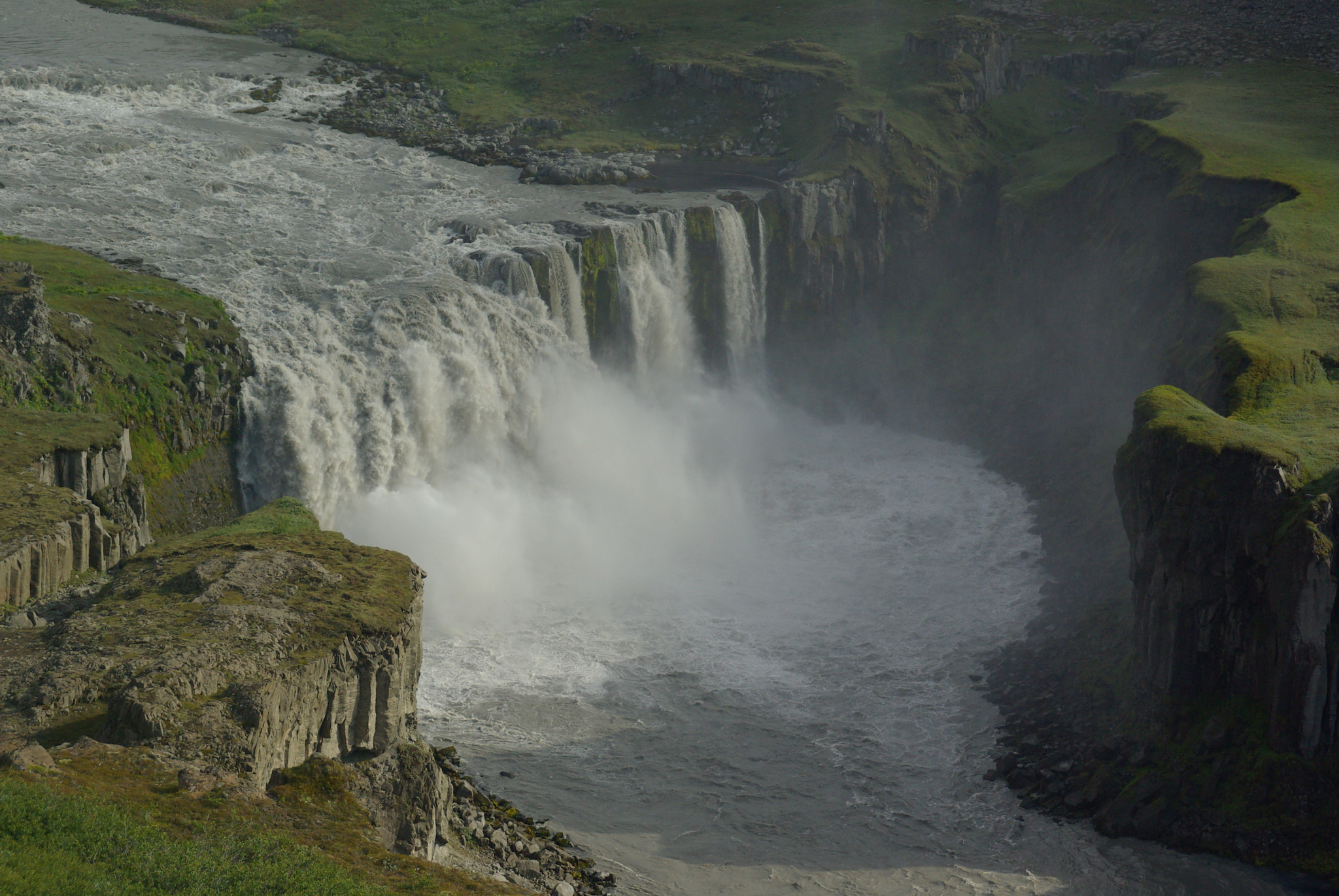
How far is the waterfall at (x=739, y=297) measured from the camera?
66.6 meters

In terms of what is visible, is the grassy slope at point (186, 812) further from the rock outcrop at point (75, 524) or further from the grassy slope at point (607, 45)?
the grassy slope at point (607, 45)

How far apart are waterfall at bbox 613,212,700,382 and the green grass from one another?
4317cm

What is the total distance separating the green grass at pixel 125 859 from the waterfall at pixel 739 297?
48886mm

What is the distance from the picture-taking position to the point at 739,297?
67.9 m

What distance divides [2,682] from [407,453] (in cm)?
2565

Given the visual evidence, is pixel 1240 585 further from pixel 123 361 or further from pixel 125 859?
pixel 123 361

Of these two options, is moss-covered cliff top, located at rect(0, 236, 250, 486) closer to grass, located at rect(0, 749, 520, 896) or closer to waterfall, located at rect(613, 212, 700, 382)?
grass, located at rect(0, 749, 520, 896)

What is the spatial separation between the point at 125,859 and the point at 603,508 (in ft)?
119

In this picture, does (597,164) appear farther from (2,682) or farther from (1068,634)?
(2,682)

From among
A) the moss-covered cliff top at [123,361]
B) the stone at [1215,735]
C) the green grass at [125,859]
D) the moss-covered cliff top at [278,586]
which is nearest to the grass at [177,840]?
the green grass at [125,859]

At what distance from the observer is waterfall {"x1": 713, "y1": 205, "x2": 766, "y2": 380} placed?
2621 inches

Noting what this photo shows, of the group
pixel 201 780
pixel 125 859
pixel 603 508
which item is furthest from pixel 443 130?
pixel 125 859

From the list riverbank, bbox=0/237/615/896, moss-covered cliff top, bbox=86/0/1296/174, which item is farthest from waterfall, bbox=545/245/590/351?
riverbank, bbox=0/237/615/896

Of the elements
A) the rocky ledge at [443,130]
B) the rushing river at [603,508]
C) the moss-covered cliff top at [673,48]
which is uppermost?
the moss-covered cliff top at [673,48]
